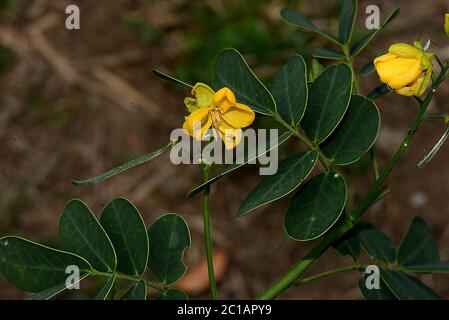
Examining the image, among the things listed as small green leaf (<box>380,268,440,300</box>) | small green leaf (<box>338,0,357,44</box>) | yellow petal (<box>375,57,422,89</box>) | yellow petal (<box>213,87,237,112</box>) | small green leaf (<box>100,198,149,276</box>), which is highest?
small green leaf (<box>338,0,357,44</box>)

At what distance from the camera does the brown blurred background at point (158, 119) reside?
8.49ft

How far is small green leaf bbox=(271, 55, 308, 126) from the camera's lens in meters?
1.29

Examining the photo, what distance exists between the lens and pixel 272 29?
9.43ft

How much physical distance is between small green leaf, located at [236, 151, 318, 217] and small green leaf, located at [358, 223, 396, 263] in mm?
413

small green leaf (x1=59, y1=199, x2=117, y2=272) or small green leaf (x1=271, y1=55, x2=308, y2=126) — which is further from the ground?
small green leaf (x1=271, y1=55, x2=308, y2=126)

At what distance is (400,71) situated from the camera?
3.87ft

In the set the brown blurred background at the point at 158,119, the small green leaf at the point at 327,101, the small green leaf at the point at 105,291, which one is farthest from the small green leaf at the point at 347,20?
the brown blurred background at the point at 158,119

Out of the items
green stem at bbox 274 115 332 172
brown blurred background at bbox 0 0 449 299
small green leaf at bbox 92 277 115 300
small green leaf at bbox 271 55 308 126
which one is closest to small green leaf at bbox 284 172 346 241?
green stem at bbox 274 115 332 172

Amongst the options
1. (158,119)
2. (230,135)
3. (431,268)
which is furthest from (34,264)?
(158,119)

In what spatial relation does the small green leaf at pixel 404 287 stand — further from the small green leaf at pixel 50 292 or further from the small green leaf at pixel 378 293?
the small green leaf at pixel 50 292

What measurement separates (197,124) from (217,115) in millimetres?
40

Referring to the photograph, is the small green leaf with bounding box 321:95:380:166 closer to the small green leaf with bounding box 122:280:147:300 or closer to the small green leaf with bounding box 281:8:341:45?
the small green leaf with bounding box 281:8:341:45
